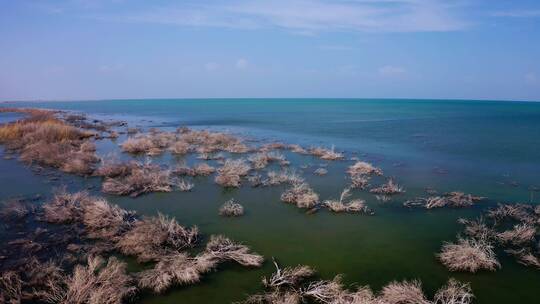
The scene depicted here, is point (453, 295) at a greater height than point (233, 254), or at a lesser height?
greater

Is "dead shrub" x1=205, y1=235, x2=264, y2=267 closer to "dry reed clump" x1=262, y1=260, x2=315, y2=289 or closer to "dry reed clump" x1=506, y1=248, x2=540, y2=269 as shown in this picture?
"dry reed clump" x1=262, y1=260, x2=315, y2=289

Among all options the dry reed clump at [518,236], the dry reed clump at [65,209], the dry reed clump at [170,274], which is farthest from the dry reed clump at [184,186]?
the dry reed clump at [518,236]

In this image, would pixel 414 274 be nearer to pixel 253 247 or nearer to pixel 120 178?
pixel 253 247

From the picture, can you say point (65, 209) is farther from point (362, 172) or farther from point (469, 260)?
point (362, 172)

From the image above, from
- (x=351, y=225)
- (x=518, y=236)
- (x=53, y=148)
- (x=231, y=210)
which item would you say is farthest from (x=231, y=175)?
(x=53, y=148)

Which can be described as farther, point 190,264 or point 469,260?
point 469,260

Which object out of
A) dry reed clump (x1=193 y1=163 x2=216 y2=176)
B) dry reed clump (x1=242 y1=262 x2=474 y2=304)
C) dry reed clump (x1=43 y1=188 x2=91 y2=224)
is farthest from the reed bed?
dry reed clump (x1=242 y1=262 x2=474 y2=304)

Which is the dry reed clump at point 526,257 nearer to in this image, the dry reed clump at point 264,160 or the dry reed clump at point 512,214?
the dry reed clump at point 512,214
